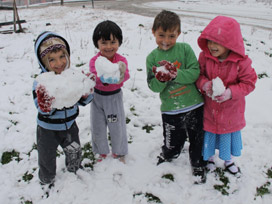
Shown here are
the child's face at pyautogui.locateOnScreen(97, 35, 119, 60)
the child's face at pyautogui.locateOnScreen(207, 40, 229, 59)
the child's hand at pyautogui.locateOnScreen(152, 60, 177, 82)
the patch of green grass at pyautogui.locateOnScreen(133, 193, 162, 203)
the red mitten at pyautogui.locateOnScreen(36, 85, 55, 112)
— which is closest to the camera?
the red mitten at pyautogui.locateOnScreen(36, 85, 55, 112)

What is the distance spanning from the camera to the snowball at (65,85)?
78.9 inches

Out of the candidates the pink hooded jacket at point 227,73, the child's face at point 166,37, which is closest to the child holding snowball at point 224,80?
the pink hooded jacket at point 227,73

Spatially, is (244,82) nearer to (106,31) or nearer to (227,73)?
(227,73)

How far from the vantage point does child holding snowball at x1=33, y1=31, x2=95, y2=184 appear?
2008mm

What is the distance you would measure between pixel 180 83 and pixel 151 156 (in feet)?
4.24

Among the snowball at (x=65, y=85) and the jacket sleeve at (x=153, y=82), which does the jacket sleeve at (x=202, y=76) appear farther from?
the snowball at (x=65, y=85)

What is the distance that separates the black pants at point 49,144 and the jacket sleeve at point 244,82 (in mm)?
1778

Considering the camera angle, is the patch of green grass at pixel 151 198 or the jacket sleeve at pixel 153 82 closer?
the jacket sleeve at pixel 153 82

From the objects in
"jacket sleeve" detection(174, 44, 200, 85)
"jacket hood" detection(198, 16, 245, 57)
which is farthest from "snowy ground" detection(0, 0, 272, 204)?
"jacket hood" detection(198, 16, 245, 57)

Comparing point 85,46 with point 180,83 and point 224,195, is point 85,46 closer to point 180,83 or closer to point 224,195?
point 180,83

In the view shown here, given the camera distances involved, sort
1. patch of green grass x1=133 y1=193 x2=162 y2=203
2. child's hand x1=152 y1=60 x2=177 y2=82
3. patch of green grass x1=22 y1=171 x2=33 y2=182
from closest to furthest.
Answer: child's hand x1=152 y1=60 x2=177 y2=82
patch of green grass x1=133 y1=193 x2=162 y2=203
patch of green grass x1=22 y1=171 x2=33 y2=182

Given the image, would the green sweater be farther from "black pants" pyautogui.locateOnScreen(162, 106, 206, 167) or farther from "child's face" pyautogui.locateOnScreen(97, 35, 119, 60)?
"child's face" pyautogui.locateOnScreen(97, 35, 119, 60)

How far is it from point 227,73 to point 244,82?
0.19m

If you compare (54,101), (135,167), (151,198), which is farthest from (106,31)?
(151,198)
